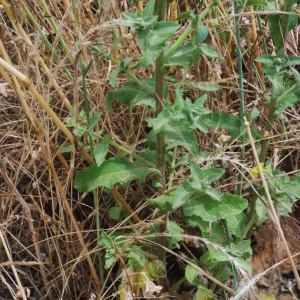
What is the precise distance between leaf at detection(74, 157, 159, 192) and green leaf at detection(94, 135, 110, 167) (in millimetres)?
53

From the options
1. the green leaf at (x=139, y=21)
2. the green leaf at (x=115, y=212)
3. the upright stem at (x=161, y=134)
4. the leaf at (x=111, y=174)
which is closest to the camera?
the green leaf at (x=139, y=21)

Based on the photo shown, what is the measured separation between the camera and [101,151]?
130 cm

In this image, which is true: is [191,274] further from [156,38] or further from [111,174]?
[156,38]

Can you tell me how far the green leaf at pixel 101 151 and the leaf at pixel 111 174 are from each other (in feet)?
0.17

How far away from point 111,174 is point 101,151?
0.06m

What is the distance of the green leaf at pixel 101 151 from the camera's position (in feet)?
4.22

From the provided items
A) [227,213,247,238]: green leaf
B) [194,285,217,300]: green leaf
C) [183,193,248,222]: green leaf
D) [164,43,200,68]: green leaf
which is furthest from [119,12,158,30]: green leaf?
[194,285,217,300]: green leaf

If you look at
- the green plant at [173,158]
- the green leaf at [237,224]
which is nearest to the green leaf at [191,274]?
the green plant at [173,158]

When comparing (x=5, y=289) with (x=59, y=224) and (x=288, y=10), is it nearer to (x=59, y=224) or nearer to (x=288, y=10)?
(x=59, y=224)

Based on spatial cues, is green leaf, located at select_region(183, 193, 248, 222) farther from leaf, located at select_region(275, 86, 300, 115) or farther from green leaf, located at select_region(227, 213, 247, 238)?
leaf, located at select_region(275, 86, 300, 115)

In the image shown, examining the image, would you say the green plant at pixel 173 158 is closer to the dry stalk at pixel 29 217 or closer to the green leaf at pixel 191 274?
the green leaf at pixel 191 274

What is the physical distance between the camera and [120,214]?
1.52 metres

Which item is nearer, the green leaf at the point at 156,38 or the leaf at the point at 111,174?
the green leaf at the point at 156,38

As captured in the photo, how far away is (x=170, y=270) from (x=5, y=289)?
0.43 meters
